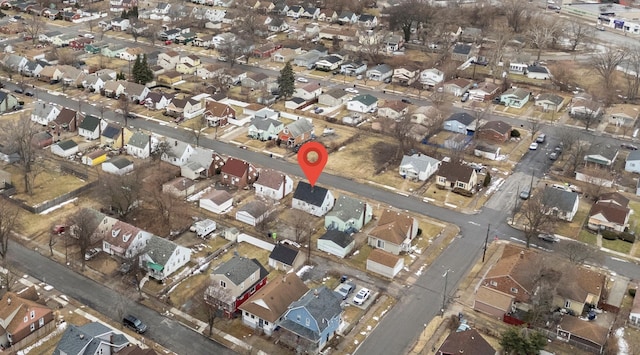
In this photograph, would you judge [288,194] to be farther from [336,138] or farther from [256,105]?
[256,105]

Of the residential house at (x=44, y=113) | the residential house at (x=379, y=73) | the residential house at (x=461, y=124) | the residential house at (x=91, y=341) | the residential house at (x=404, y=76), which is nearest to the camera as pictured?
the residential house at (x=91, y=341)

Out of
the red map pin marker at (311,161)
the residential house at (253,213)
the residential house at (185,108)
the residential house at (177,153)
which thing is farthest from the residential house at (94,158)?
the red map pin marker at (311,161)

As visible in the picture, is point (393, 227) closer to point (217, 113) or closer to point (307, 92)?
point (217, 113)

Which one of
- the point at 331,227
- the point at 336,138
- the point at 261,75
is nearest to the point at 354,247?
the point at 331,227

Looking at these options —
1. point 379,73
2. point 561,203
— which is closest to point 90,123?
point 379,73

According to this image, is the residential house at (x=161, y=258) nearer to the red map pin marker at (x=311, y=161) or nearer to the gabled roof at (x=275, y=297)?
the gabled roof at (x=275, y=297)

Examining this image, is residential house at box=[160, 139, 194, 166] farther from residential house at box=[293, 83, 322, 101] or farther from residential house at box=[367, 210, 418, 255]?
residential house at box=[293, 83, 322, 101]
